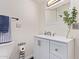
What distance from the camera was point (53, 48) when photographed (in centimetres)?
198

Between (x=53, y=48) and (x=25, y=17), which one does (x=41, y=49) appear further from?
(x=25, y=17)

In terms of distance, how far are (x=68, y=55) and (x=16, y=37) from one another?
4.08 feet

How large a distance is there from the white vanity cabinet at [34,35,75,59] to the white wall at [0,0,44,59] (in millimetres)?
422

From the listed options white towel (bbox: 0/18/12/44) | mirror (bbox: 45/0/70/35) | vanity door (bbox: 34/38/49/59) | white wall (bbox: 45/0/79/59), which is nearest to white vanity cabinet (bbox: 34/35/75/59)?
vanity door (bbox: 34/38/49/59)

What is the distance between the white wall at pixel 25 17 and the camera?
7.37 ft

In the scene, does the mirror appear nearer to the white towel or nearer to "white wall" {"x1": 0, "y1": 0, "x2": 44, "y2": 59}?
"white wall" {"x1": 0, "y1": 0, "x2": 44, "y2": 59}

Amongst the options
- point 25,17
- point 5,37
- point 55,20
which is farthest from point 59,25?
point 5,37

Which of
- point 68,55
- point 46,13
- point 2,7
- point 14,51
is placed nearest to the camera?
point 68,55

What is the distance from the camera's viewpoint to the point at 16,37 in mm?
2398

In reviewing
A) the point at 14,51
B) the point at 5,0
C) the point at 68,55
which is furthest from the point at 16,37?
the point at 68,55

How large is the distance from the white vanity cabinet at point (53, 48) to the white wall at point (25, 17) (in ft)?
1.39

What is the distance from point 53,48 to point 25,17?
3.68ft

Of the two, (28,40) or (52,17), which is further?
(28,40)

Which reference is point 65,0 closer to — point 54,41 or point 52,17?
point 52,17
